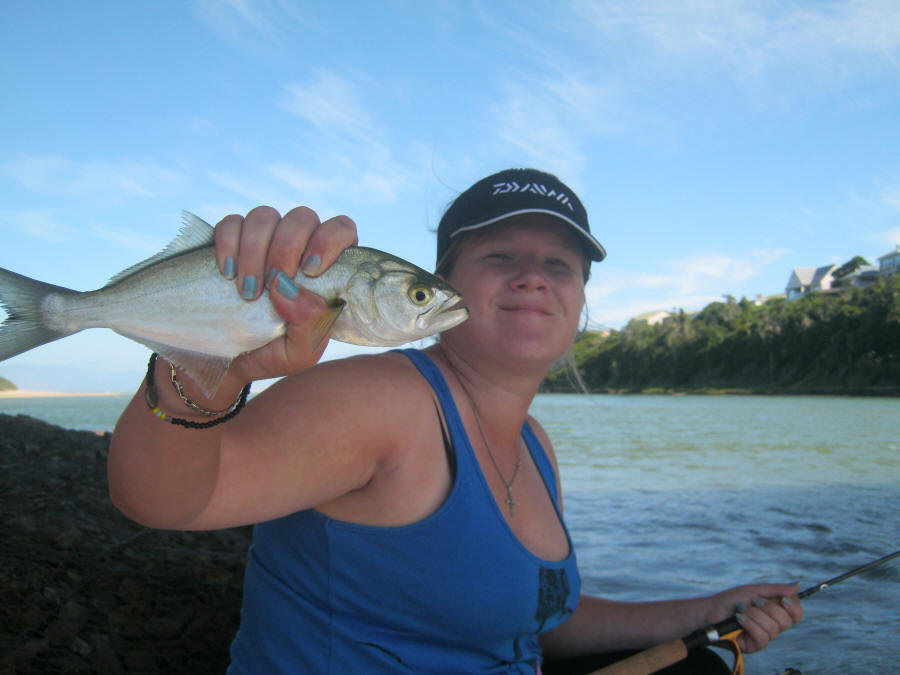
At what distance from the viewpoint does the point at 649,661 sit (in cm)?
269

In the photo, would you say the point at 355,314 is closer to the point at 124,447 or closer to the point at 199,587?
→ the point at 124,447

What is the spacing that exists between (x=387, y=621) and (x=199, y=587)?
89.5 inches

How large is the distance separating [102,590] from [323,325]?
106 inches

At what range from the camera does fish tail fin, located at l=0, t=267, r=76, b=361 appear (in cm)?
139

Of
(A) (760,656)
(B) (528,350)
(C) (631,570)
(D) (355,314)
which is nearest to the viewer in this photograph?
(D) (355,314)

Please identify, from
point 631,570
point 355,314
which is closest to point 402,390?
point 355,314

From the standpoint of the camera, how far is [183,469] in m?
1.42

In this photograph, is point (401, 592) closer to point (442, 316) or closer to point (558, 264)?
point (442, 316)

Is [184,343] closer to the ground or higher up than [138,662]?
higher up

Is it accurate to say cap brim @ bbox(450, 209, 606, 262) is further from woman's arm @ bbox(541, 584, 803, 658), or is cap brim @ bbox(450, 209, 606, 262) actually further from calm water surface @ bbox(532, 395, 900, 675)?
calm water surface @ bbox(532, 395, 900, 675)

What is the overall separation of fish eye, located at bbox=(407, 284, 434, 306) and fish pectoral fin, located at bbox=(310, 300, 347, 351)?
0.66ft

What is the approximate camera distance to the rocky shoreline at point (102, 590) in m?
2.78

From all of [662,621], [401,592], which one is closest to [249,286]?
[401,592]

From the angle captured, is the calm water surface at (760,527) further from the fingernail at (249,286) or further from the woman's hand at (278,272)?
the fingernail at (249,286)
